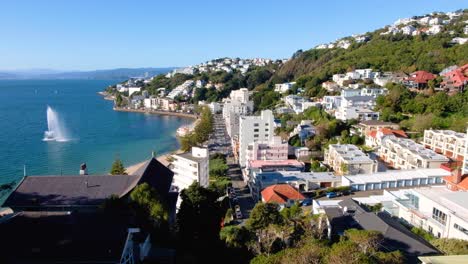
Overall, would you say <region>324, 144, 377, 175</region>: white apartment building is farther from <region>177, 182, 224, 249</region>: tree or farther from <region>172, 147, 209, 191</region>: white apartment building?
<region>177, 182, 224, 249</region>: tree

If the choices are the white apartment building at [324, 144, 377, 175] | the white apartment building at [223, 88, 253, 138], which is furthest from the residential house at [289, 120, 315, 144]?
the white apartment building at [223, 88, 253, 138]

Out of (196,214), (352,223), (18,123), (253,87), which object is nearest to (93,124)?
(18,123)

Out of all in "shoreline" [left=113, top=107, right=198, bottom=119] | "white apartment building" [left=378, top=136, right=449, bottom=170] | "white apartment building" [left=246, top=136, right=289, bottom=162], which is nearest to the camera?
"white apartment building" [left=378, top=136, right=449, bottom=170]

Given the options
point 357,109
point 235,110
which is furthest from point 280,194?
point 235,110

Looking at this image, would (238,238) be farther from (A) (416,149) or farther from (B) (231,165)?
(B) (231,165)

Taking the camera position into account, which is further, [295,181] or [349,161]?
[349,161]
